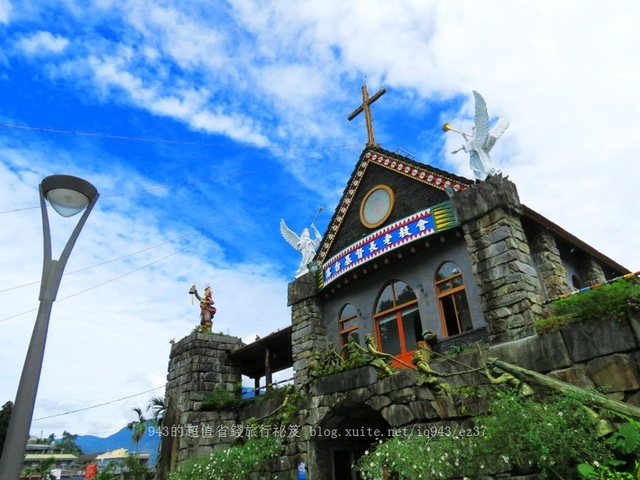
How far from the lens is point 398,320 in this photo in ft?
46.7

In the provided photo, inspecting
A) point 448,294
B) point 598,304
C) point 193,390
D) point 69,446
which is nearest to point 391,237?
point 448,294

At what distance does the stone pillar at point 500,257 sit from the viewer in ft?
34.3

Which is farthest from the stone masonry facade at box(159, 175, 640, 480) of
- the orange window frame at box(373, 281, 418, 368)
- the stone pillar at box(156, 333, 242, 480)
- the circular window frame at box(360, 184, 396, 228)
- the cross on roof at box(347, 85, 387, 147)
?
the cross on roof at box(347, 85, 387, 147)

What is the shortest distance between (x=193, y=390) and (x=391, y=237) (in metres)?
9.61

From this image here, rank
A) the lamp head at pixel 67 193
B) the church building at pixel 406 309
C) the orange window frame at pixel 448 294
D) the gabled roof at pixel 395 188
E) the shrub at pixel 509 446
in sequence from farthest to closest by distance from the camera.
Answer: the gabled roof at pixel 395 188 < the orange window frame at pixel 448 294 < the church building at pixel 406 309 < the shrub at pixel 509 446 < the lamp head at pixel 67 193

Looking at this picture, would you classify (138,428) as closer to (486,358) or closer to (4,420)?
(4,420)

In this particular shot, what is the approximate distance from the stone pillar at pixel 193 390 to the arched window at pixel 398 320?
22.2ft

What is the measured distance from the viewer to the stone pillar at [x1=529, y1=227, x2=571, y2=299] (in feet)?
41.1

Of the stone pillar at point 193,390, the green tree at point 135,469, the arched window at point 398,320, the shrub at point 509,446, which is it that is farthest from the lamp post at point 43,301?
the green tree at point 135,469

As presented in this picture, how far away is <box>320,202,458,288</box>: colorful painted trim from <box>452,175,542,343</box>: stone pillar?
609 mm

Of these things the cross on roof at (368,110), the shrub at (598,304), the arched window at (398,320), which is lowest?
the shrub at (598,304)

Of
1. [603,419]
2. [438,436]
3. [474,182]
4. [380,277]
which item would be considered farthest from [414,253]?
[603,419]

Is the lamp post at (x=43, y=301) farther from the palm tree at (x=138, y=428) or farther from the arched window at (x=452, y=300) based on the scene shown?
the palm tree at (x=138, y=428)

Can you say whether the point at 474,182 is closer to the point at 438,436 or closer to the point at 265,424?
the point at 438,436
